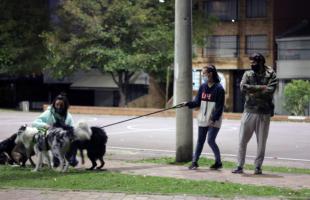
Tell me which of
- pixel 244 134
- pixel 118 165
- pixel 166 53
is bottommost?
pixel 118 165

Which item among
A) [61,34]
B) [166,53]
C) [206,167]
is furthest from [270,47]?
[206,167]

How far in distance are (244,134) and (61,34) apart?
29.5m

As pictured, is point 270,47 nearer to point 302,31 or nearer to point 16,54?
point 302,31

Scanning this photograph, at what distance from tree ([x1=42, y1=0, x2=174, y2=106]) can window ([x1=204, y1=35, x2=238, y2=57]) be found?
12345 mm

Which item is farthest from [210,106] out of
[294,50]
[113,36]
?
[294,50]

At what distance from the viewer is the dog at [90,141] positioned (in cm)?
1112

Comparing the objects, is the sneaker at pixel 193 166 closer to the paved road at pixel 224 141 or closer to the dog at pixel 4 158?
the paved road at pixel 224 141

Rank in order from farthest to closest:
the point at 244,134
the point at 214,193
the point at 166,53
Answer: the point at 166,53
the point at 244,134
the point at 214,193

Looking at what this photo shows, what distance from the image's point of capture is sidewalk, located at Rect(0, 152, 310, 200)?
8633mm

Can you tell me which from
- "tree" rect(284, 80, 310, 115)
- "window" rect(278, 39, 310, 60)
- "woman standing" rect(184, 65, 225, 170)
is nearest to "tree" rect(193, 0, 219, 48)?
"window" rect(278, 39, 310, 60)

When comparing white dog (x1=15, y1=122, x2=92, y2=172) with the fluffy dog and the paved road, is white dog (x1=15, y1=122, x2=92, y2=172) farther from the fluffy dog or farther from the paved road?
the paved road

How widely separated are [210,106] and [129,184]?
2582 mm

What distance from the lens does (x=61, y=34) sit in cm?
3906

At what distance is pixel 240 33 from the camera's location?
50.6 metres
